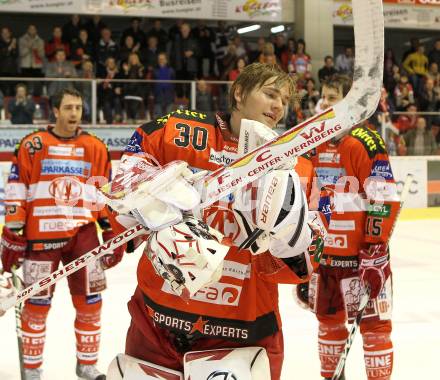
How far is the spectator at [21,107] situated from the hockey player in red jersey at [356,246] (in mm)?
6211

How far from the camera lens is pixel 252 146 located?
4.71 feet

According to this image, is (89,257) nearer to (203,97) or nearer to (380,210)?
(380,210)

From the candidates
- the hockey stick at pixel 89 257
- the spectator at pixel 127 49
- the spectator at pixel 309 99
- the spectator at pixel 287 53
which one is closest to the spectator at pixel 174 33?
the spectator at pixel 127 49

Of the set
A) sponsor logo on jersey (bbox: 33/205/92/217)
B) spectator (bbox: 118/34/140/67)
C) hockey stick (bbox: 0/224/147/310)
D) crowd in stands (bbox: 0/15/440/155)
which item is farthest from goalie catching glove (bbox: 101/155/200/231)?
spectator (bbox: 118/34/140/67)

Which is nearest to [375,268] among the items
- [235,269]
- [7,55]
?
[235,269]

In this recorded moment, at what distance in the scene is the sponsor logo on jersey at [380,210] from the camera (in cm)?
283

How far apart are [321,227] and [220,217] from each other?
251 millimetres

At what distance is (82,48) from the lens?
1018 centimetres

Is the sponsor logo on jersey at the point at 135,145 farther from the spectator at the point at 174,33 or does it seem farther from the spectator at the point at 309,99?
the spectator at the point at 174,33

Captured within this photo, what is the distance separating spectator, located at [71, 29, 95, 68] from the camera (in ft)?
33.1

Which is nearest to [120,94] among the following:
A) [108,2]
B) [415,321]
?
[108,2]

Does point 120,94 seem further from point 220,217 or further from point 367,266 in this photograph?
point 220,217

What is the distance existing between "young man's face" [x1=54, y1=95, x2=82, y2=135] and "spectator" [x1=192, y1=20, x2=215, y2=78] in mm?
7583

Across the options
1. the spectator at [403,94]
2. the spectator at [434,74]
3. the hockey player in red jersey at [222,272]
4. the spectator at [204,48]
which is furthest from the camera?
the spectator at [434,74]
